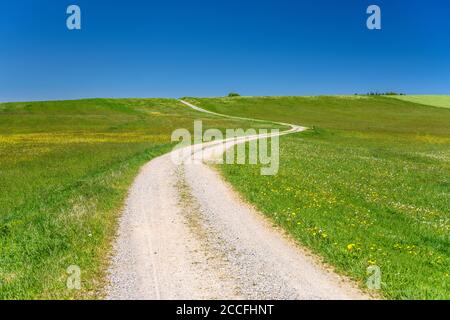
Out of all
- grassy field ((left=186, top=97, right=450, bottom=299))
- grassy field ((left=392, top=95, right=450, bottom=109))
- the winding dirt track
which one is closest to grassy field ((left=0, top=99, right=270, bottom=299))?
the winding dirt track

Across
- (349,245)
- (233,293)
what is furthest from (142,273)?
(349,245)

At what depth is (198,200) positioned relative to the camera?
18188mm

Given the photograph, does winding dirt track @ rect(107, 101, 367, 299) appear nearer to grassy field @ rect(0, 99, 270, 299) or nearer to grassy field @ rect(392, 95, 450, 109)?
grassy field @ rect(0, 99, 270, 299)

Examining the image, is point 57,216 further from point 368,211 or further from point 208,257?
point 368,211

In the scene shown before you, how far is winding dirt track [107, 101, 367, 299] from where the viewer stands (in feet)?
31.0

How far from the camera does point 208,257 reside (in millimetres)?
11547

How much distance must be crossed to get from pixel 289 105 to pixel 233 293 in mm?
137238

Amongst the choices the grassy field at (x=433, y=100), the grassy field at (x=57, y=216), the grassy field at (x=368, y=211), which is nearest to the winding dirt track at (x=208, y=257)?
the grassy field at (x=57, y=216)

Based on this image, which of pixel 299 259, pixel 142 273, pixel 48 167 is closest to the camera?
pixel 142 273

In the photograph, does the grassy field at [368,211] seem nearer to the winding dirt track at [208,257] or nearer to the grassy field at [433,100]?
the winding dirt track at [208,257]

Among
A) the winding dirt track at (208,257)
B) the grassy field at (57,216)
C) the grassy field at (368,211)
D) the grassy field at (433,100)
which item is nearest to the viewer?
the winding dirt track at (208,257)

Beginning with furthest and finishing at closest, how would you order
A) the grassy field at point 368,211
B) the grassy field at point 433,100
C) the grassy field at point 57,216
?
1. the grassy field at point 433,100
2. the grassy field at point 368,211
3. the grassy field at point 57,216

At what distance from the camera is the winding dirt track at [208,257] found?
372 inches
